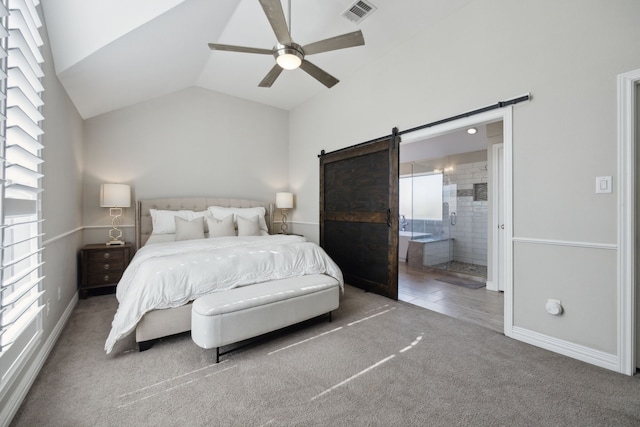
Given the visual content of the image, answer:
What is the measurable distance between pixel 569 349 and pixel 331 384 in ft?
6.25

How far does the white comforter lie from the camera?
2127 mm

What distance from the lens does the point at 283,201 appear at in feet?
16.8

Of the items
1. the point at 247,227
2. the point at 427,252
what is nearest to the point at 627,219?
the point at 427,252

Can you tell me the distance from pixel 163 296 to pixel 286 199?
124 inches

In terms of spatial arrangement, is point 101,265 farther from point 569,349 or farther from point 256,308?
point 569,349

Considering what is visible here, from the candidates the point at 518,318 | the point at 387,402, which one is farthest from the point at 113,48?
the point at 518,318

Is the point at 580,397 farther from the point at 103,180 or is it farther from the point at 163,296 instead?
the point at 103,180

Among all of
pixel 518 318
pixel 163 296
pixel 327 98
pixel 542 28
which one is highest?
pixel 327 98

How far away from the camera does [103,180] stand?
13.0 feet

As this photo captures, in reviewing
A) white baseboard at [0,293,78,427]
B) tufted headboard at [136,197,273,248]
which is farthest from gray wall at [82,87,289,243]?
white baseboard at [0,293,78,427]

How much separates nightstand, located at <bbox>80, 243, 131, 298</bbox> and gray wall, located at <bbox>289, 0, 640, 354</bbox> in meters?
4.28

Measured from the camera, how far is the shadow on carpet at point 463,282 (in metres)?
4.08

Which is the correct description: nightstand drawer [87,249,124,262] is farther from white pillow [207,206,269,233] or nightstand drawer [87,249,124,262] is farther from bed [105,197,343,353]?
white pillow [207,206,269,233]

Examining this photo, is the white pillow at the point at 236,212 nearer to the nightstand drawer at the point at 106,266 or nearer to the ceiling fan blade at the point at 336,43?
the nightstand drawer at the point at 106,266
